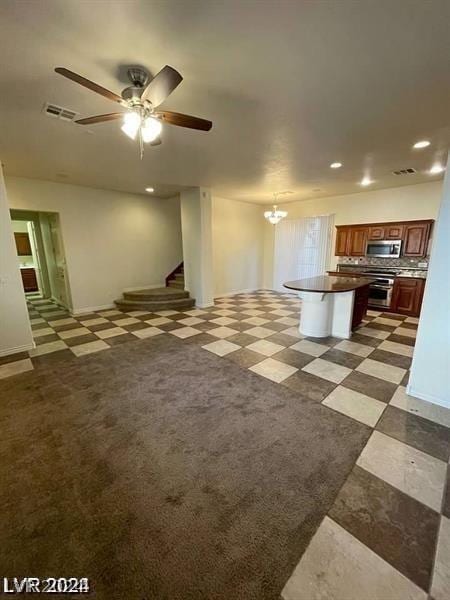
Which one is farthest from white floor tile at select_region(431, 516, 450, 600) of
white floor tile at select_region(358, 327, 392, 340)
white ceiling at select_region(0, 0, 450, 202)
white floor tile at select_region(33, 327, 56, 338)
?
white floor tile at select_region(33, 327, 56, 338)

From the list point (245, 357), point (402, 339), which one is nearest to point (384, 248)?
point (402, 339)

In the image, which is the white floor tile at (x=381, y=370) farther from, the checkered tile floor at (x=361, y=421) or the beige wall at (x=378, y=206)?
the beige wall at (x=378, y=206)

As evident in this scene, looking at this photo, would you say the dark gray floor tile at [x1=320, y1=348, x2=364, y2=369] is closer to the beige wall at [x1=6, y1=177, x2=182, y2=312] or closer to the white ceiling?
the white ceiling

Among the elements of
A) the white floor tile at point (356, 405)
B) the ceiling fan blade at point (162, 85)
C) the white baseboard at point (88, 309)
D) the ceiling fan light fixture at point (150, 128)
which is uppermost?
the ceiling fan blade at point (162, 85)

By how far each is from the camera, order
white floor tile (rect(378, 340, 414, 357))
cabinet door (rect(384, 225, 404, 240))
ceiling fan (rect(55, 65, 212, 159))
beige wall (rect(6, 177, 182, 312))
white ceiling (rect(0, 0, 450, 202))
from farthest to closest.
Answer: cabinet door (rect(384, 225, 404, 240)), beige wall (rect(6, 177, 182, 312)), white floor tile (rect(378, 340, 414, 357)), ceiling fan (rect(55, 65, 212, 159)), white ceiling (rect(0, 0, 450, 202))

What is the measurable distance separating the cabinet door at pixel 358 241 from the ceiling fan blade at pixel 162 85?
5504mm

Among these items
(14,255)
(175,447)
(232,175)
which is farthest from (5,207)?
(175,447)

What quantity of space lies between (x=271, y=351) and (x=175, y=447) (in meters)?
2.03

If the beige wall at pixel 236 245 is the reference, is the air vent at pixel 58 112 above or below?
above

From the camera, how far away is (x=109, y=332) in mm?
4465

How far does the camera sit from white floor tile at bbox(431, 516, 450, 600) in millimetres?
1075

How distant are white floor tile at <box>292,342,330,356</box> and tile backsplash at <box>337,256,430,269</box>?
10.8 feet

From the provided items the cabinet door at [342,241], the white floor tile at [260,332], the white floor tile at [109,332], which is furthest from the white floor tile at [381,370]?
the white floor tile at [109,332]

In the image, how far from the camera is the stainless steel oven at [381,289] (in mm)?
5301
